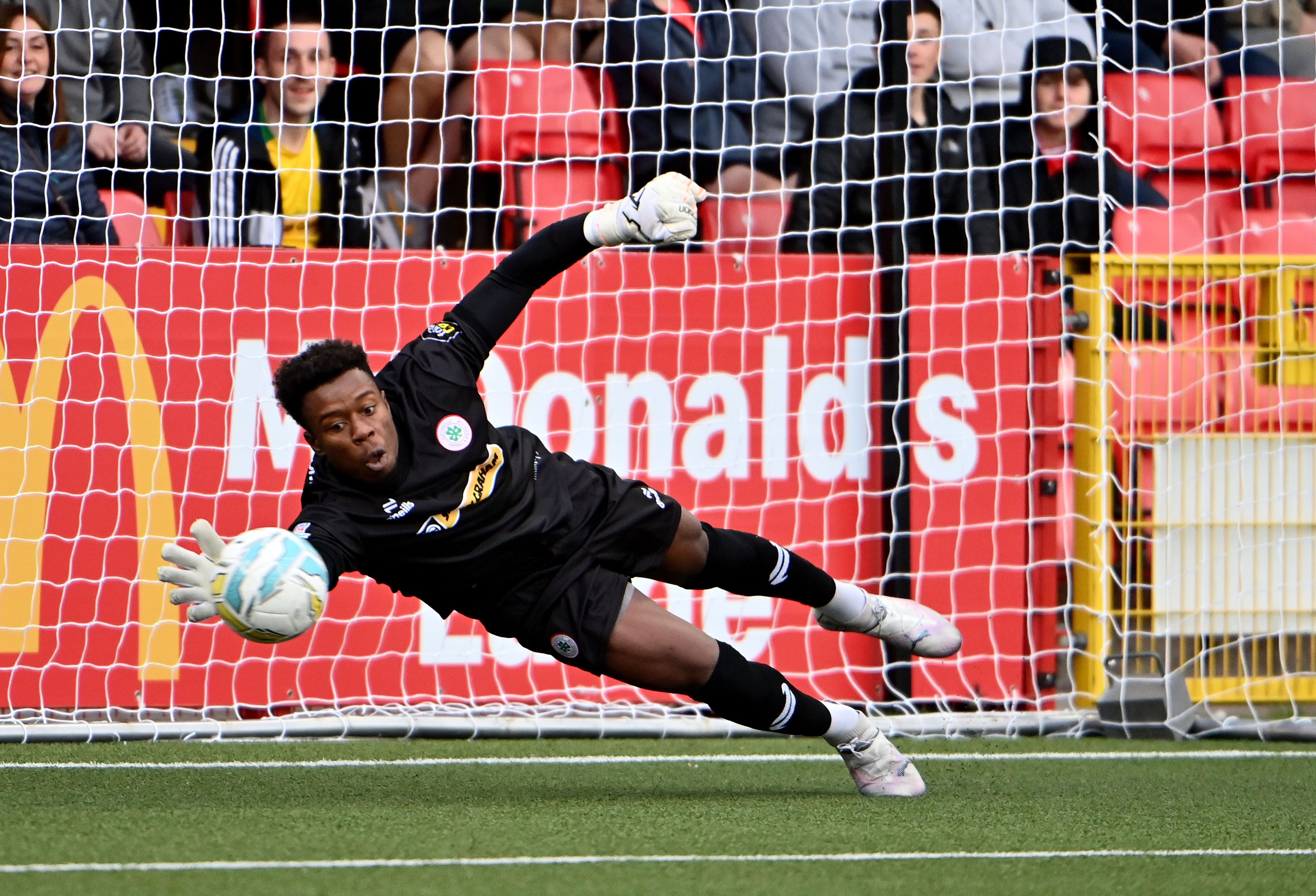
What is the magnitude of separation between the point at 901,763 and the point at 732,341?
225 centimetres

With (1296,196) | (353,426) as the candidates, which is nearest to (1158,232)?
(1296,196)

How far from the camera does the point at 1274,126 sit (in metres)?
6.73

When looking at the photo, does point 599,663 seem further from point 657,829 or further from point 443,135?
point 443,135

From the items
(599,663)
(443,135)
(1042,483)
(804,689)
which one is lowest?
(804,689)

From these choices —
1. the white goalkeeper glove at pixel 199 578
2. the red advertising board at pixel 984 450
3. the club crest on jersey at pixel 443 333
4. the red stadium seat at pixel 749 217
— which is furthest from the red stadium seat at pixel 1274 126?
the white goalkeeper glove at pixel 199 578

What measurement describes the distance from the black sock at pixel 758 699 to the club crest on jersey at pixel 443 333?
3.28ft

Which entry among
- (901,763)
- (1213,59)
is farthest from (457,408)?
(1213,59)

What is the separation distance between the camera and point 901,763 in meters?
3.95

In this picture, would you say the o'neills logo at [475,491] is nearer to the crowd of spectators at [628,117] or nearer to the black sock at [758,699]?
the black sock at [758,699]

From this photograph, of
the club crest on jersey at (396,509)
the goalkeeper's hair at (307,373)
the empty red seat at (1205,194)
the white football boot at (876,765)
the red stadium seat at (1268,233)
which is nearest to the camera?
the goalkeeper's hair at (307,373)

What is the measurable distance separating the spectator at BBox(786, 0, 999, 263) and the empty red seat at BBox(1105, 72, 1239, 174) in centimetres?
75

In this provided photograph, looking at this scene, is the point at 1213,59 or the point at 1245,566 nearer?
the point at 1245,566

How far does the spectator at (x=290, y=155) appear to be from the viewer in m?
6.08

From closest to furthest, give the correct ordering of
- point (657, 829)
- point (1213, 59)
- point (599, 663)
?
point (657, 829)
point (599, 663)
point (1213, 59)
